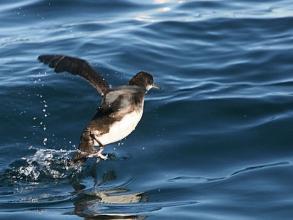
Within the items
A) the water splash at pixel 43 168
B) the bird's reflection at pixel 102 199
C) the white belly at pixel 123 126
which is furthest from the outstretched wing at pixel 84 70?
the water splash at pixel 43 168

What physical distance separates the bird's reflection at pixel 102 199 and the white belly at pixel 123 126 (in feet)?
1.94

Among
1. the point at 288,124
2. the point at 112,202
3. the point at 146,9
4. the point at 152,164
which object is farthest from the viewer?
the point at 146,9

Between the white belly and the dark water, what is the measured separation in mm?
613

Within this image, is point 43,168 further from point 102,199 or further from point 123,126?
point 123,126

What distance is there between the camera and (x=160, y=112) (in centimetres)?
1118

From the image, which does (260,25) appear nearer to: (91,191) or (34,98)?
(34,98)

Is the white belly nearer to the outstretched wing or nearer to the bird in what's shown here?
the bird

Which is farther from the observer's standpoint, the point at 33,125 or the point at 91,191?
the point at 33,125

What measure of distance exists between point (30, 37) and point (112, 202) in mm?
7171

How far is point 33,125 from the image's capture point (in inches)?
424

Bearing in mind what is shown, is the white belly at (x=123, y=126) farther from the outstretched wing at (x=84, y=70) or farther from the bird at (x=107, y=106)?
the outstretched wing at (x=84, y=70)

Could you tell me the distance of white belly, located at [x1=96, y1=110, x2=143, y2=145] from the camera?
806 cm

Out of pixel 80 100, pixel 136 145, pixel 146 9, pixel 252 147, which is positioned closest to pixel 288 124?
pixel 252 147

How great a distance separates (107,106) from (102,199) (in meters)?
0.91
